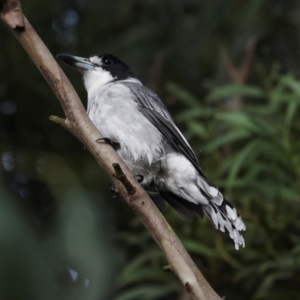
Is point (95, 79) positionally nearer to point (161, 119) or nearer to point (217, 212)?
→ point (161, 119)

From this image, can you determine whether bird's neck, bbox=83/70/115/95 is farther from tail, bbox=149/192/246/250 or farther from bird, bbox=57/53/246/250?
tail, bbox=149/192/246/250

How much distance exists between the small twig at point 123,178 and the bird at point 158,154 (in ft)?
1.47

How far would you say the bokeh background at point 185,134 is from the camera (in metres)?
2.61

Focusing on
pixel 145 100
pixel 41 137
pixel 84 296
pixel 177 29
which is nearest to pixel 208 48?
pixel 177 29

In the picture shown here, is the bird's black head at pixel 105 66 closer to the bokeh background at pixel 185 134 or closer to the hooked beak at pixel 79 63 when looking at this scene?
the hooked beak at pixel 79 63

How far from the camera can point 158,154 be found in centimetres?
215

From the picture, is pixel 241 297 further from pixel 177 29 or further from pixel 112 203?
pixel 177 29

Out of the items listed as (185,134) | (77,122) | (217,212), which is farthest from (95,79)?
(77,122)

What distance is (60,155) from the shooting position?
10.3 feet

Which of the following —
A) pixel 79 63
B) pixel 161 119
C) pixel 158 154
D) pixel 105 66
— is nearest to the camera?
pixel 158 154

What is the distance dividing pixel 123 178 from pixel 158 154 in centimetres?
72

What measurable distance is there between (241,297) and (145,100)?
0.92 meters

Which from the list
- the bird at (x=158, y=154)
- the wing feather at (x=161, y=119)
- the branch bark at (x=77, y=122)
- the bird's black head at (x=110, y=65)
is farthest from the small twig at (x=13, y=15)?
the bird's black head at (x=110, y=65)

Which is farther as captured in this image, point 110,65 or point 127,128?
point 110,65
